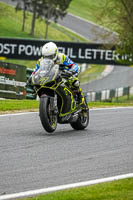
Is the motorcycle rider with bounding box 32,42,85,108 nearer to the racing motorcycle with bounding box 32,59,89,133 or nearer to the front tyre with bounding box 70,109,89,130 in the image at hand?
the racing motorcycle with bounding box 32,59,89,133

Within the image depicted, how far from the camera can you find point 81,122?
1082cm

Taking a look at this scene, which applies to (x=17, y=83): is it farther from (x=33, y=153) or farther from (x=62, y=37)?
(x=62, y=37)

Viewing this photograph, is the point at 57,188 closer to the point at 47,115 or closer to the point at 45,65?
the point at 47,115

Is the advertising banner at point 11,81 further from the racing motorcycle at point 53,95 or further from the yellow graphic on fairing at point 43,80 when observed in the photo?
the yellow graphic on fairing at point 43,80

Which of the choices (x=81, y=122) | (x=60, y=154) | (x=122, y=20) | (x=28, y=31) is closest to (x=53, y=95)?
(x=81, y=122)

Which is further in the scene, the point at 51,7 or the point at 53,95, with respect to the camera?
the point at 51,7

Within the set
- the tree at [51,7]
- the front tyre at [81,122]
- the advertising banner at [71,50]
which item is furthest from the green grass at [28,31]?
the front tyre at [81,122]

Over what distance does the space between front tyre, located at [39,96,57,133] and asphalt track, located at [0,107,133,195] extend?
170 millimetres

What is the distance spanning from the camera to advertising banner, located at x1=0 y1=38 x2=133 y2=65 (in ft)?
126

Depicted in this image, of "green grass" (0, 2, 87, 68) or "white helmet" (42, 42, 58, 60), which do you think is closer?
"white helmet" (42, 42, 58, 60)

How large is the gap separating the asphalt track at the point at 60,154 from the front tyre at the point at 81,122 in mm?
134

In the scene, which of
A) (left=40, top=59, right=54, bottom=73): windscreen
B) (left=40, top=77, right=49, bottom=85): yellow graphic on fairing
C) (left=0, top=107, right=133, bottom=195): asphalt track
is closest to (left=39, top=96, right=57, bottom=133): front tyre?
(left=0, top=107, right=133, bottom=195): asphalt track

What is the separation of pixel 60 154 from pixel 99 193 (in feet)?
7.20

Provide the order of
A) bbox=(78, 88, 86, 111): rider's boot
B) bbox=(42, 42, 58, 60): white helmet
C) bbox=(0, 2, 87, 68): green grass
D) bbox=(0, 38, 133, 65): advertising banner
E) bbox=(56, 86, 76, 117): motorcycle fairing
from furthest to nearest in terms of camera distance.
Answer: bbox=(0, 2, 87, 68): green grass → bbox=(0, 38, 133, 65): advertising banner → bbox=(78, 88, 86, 111): rider's boot → bbox=(56, 86, 76, 117): motorcycle fairing → bbox=(42, 42, 58, 60): white helmet
